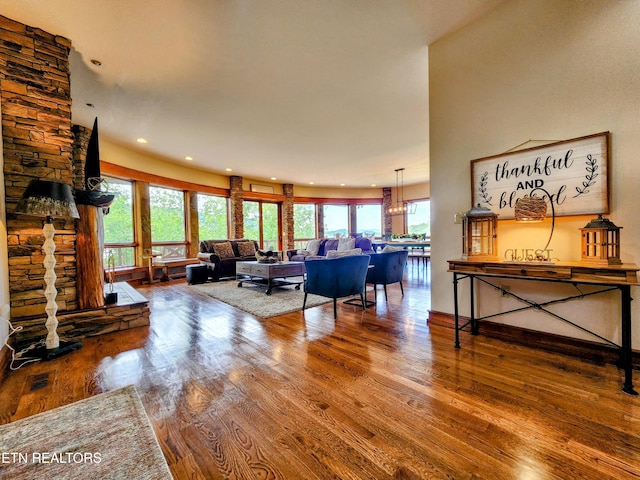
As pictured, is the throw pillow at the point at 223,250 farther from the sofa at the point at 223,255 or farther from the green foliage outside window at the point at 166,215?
the green foliage outside window at the point at 166,215

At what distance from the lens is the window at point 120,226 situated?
6051 mm

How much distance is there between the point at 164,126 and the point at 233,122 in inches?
49.6

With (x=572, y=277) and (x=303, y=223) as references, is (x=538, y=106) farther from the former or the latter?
(x=303, y=223)

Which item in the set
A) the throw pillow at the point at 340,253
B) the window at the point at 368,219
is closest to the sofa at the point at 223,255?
the throw pillow at the point at 340,253

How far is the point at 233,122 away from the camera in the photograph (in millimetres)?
4844

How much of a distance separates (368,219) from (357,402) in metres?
10.4

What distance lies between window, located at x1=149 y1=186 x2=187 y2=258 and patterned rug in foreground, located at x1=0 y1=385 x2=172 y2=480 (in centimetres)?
592

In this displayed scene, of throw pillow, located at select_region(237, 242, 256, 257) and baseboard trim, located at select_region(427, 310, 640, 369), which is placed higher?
throw pillow, located at select_region(237, 242, 256, 257)

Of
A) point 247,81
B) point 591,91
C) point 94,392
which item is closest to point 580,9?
point 591,91

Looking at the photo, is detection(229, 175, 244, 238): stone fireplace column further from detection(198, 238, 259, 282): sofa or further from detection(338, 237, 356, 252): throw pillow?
detection(338, 237, 356, 252): throw pillow

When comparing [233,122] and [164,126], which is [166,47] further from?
[164,126]

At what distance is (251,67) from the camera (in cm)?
330

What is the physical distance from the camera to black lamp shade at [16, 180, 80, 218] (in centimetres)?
220

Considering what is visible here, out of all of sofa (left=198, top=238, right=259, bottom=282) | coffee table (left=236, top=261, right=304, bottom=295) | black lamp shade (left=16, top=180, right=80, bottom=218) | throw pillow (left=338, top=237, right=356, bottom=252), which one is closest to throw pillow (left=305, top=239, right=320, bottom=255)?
throw pillow (left=338, top=237, right=356, bottom=252)
